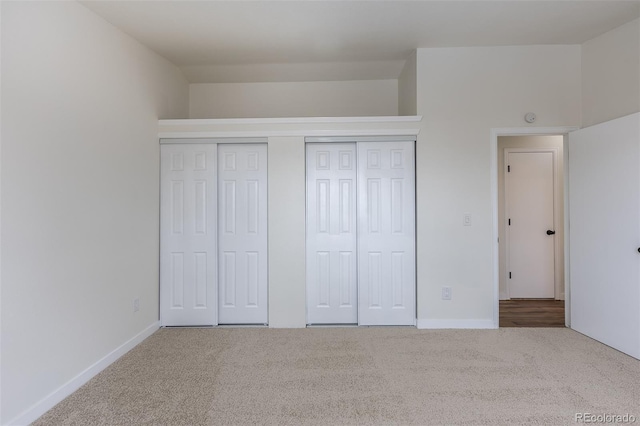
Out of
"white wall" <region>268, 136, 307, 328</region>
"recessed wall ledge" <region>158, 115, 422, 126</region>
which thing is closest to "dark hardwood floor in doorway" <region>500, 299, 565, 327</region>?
"white wall" <region>268, 136, 307, 328</region>

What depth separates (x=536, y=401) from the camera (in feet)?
6.59

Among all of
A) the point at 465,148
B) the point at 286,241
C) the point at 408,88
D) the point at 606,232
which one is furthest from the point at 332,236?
the point at 606,232

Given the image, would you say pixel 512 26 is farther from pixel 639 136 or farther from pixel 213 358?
pixel 213 358

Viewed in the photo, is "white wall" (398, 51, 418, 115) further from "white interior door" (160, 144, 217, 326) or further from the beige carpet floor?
the beige carpet floor

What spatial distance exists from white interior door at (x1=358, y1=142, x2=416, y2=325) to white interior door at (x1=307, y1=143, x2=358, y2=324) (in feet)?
0.36

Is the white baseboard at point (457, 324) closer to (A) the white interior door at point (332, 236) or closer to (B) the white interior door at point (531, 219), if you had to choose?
(A) the white interior door at point (332, 236)

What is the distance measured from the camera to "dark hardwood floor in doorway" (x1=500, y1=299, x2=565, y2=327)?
3.43 metres

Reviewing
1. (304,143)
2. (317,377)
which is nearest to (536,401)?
(317,377)

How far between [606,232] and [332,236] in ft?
8.02

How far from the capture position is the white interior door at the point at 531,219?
4301mm

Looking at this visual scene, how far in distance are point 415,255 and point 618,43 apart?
102 inches

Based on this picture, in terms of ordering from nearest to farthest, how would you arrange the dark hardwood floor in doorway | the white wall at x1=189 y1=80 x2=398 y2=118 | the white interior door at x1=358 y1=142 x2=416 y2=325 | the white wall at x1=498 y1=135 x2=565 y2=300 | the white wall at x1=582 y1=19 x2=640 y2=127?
1. the white wall at x1=582 y1=19 x2=640 y2=127
2. the white interior door at x1=358 y1=142 x2=416 y2=325
3. the dark hardwood floor in doorway
4. the white wall at x1=189 y1=80 x2=398 y2=118
5. the white wall at x1=498 y1=135 x2=565 y2=300
